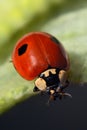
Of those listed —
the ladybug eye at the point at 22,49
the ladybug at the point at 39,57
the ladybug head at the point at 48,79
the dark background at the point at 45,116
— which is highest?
the ladybug eye at the point at 22,49

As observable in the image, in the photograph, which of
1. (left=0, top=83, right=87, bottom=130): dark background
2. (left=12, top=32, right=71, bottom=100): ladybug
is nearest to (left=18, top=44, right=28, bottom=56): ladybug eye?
(left=12, top=32, right=71, bottom=100): ladybug

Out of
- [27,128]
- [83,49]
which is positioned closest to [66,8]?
[83,49]

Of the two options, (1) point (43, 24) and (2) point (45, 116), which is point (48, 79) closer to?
(1) point (43, 24)

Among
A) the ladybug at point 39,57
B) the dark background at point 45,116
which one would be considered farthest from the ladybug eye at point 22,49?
the dark background at point 45,116

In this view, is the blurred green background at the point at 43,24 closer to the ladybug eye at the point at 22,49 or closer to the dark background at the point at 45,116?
the ladybug eye at the point at 22,49

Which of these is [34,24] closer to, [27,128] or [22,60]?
[22,60]

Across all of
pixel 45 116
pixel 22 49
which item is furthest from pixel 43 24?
pixel 45 116

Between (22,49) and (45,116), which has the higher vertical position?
(22,49)
